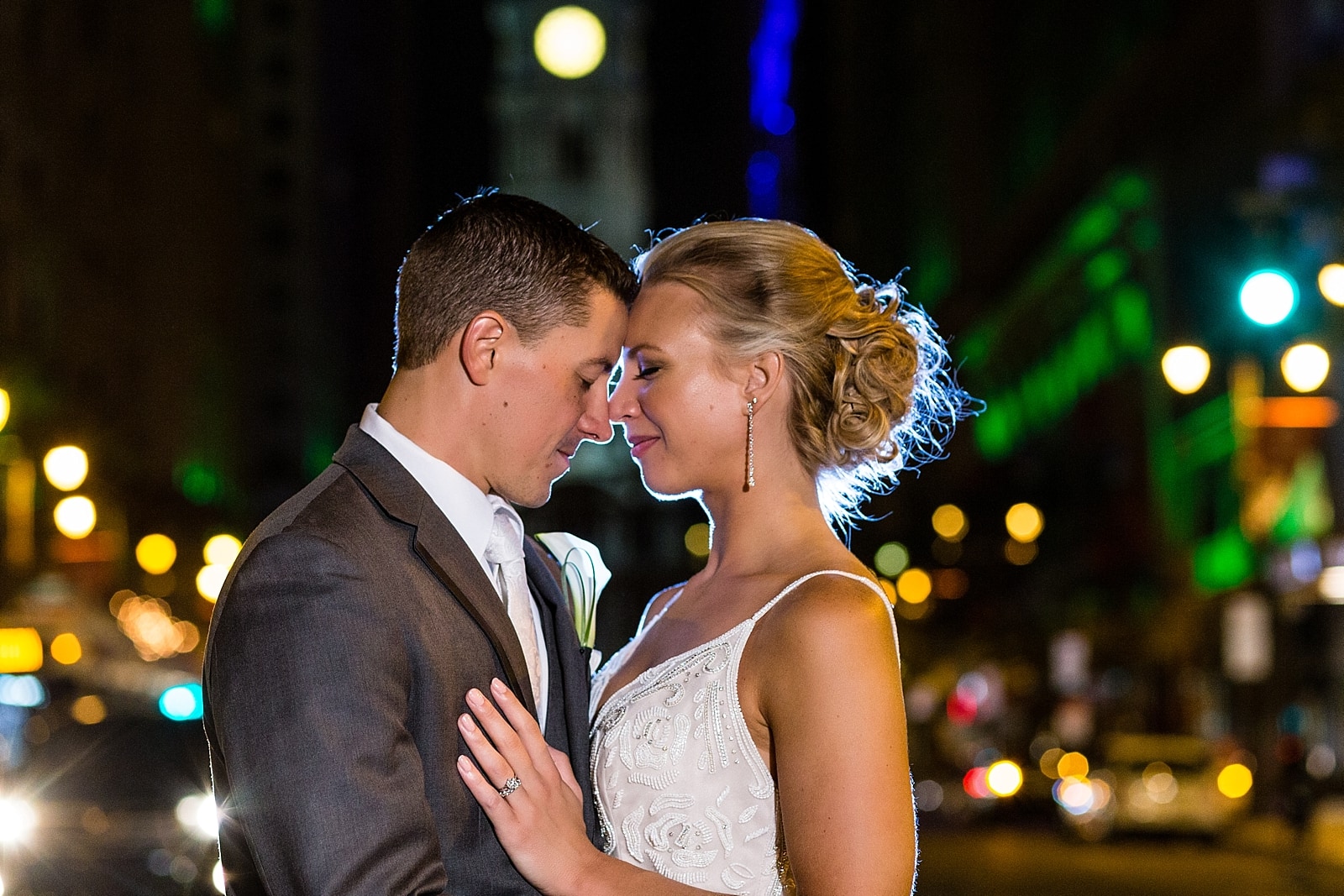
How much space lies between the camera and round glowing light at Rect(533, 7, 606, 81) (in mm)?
7641

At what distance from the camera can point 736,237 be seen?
15.3ft

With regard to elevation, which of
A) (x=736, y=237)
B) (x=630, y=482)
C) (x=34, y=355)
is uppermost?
(x=736, y=237)

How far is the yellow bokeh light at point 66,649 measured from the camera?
30.2 m

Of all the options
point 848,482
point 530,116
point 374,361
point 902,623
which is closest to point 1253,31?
point 902,623

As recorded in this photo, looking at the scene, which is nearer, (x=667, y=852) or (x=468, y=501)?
(x=468, y=501)

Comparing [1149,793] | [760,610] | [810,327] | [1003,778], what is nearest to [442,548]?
[760,610]

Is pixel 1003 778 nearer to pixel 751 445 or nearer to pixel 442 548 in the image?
pixel 751 445

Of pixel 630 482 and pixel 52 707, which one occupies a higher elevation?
pixel 52 707

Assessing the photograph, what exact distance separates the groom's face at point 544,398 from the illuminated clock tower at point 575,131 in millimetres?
125110

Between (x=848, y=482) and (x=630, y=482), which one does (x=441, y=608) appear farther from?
(x=630, y=482)

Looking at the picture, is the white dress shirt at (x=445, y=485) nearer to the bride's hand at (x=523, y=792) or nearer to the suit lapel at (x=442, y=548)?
the suit lapel at (x=442, y=548)

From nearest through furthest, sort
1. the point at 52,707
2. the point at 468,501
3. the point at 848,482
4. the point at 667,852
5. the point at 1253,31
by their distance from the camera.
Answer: the point at 468,501, the point at 667,852, the point at 848,482, the point at 52,707, the point at 1253,31

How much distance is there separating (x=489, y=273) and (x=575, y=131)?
134 m

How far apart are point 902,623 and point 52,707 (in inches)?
1048
